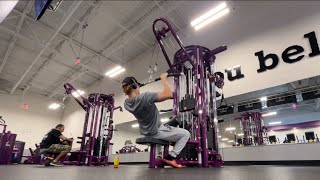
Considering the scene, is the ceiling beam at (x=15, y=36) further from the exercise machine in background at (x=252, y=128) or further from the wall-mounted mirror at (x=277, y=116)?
the exercise machine in background at (x=252, y=128)

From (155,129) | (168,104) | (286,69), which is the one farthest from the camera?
(168,104)

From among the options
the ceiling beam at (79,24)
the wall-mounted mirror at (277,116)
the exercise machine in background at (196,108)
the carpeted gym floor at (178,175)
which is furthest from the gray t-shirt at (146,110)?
the ceiling beam at (79,24)

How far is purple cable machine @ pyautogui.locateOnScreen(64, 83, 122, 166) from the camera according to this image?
19.7 feet

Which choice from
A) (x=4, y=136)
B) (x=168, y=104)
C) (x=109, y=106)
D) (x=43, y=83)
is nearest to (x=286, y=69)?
(x=168, y=104)

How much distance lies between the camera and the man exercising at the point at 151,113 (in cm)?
275

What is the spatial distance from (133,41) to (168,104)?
11.3 feet

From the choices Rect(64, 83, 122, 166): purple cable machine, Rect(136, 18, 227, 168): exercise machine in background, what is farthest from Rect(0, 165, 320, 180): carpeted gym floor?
Rect(64, 83, 122, 166): purple cable machine

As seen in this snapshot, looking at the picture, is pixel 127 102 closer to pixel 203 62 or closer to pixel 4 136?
pixel 203 62

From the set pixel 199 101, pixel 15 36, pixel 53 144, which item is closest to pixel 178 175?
pixel 199 101

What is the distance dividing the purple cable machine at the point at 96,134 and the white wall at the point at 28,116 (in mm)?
8134

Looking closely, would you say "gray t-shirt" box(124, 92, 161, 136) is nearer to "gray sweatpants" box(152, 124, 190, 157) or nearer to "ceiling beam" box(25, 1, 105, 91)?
"gray sweatpants" box(152, 124, 190, 157)

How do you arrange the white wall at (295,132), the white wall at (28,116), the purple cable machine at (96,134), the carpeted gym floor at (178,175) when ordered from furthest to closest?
the white wall at (28,116)
the purple cable machine at (96,134)
the white wall at (295,132)
the carpeted gym floor at (178,175)

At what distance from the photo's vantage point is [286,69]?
491 centimetres

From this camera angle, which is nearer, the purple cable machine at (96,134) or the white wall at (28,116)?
the purple cable machine at (96,134)
